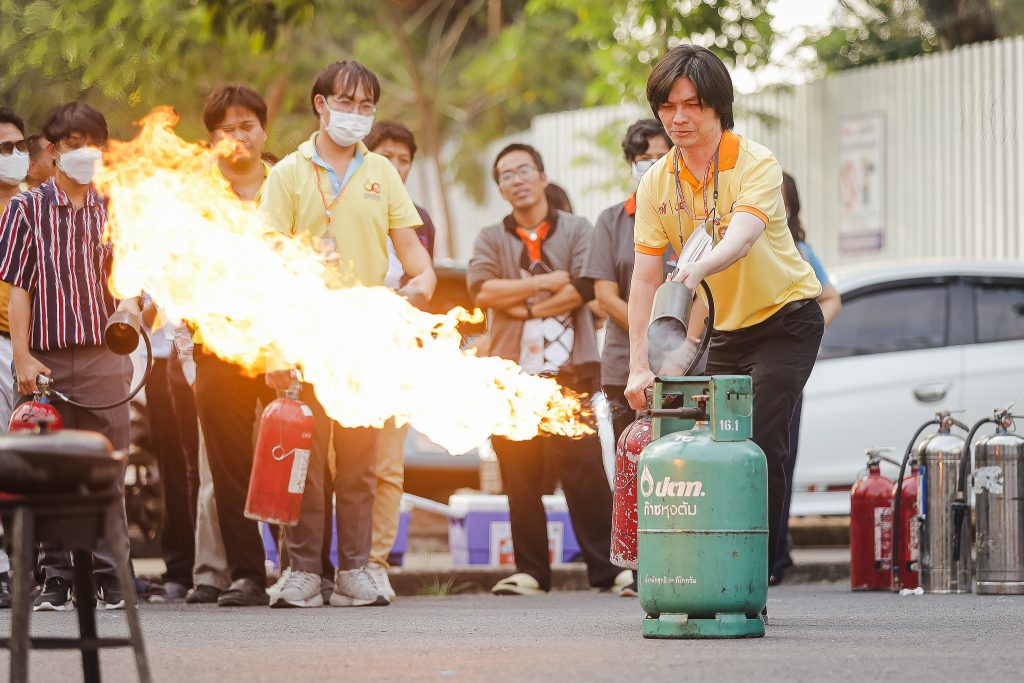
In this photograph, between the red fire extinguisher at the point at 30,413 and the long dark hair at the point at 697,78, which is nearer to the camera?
the long dark hair at the point at 697,78

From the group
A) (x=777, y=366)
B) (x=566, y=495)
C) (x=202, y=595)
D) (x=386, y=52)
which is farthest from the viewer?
(x=386, y=52)

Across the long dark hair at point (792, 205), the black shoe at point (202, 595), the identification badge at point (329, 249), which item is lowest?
the black shoe at point (202, 595)

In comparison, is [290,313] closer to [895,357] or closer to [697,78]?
[697,78]

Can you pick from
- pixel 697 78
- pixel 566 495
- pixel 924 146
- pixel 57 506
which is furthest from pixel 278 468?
pixel 924 146

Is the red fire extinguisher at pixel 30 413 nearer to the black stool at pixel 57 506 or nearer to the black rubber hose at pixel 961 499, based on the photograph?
the black stool at pixel 57 506

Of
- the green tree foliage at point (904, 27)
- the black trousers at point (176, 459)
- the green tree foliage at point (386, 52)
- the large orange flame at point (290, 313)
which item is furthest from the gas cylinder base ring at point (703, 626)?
the green tree foliage at point (904, 27)

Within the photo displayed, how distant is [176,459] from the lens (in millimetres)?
9641

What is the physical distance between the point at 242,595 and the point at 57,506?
3835 millimetres

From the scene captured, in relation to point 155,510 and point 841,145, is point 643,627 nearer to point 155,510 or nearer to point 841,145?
point 155,510

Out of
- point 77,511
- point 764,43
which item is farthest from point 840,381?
point 77,511

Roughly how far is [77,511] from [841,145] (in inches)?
596

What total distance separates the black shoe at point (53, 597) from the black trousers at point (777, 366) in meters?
3.38

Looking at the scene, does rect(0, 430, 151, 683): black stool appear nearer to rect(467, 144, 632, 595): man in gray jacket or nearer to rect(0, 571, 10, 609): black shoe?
rect(0, 571, 10, 609): black shoe

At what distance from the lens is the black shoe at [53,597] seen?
8164 millimetres
